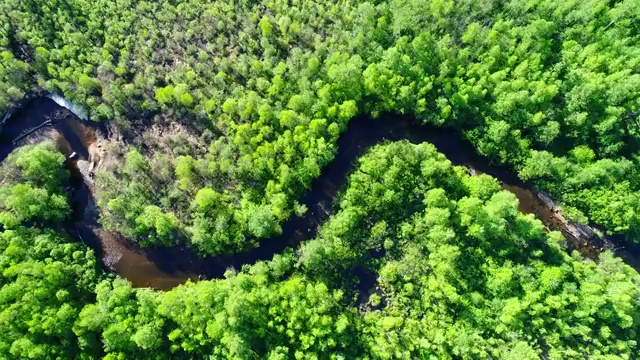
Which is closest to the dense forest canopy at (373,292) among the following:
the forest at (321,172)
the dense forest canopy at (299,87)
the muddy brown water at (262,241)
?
the forest at (321,172)

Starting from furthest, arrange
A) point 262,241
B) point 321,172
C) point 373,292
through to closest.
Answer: point 321,172 → point 262,241 → point 373,292

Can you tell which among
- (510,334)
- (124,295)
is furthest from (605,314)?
(124,295)

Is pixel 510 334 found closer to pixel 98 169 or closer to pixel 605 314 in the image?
pixel 605 314

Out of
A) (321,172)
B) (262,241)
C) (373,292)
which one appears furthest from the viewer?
(321,172)

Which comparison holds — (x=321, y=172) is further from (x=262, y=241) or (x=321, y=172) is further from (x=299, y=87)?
(x=262, y=241)

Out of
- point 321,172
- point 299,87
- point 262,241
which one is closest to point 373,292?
point 262,241

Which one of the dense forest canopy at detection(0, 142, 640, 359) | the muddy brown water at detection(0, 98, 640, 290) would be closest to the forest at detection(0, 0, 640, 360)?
the dense forest canopy at detection(0, 142, 640, 359)
